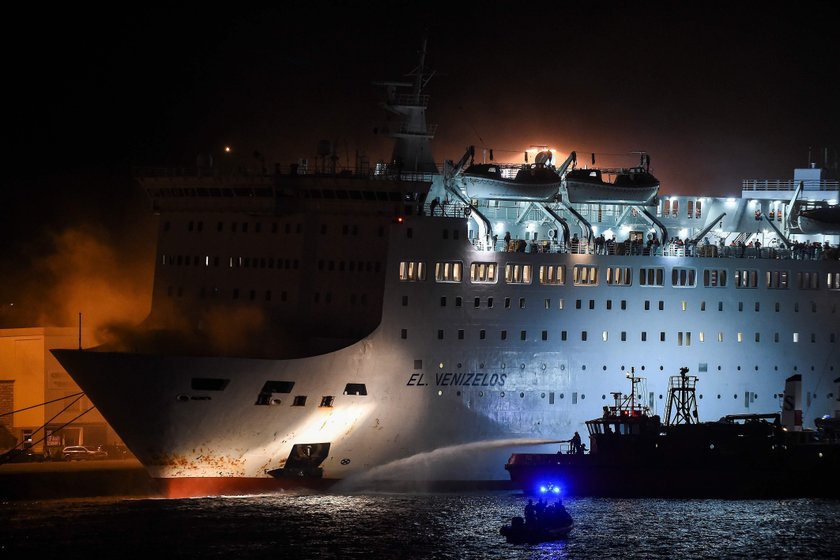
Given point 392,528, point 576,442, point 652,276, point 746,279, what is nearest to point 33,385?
point 392,528


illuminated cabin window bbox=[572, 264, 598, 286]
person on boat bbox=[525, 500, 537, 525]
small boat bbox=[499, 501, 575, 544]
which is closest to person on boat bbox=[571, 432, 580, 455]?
small boat bbox=[499, 501, 575, 544]

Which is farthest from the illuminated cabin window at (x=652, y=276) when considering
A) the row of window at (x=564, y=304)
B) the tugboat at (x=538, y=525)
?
the tugboat at (x=538, y=525)

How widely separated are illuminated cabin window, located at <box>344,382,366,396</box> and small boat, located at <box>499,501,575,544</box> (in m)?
5.72

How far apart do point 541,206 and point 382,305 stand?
22.6ft

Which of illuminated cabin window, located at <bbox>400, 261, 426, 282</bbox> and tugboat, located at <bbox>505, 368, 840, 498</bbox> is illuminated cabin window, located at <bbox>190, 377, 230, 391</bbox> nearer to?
illuminated cabin window, located at <bbox>400, 261, 426, 282</bbox>

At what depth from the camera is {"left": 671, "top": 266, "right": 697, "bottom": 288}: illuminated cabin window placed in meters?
47.4

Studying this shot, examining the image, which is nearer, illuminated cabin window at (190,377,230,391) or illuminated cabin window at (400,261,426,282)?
illuminated cabin window at (190,377,230,391)

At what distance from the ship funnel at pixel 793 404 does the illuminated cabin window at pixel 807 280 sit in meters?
3.11

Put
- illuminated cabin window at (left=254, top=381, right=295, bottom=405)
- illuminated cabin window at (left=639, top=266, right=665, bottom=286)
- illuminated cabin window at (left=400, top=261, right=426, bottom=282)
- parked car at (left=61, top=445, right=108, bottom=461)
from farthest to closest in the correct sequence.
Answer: parked car at (left=61, top=445, right=108, bottom=461)
illuminated cabin window at (left=639, top=266, right=665, bottom=286)
illuminated cabin window at (left=400, top=261, right=426, bottom=282)
illuminated cabin window at (left=254, top=381, right=295, bottom=405)

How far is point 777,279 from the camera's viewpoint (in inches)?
1919

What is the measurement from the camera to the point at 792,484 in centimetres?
4831

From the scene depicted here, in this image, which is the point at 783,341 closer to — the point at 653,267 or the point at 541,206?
the point at 653,267

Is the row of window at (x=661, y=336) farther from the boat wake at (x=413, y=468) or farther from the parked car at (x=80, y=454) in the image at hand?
the parked car at (x=80, y=454)

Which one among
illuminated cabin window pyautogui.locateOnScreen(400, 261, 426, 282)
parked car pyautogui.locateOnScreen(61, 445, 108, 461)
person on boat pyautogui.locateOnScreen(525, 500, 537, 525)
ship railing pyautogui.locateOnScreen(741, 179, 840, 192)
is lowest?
person on boat pyautogui.locateOnScreen(525, 500, 537, 525)
